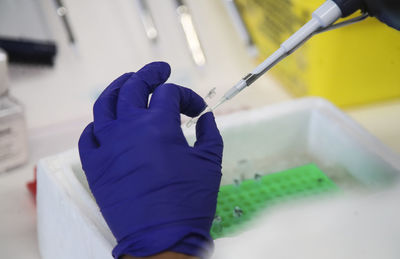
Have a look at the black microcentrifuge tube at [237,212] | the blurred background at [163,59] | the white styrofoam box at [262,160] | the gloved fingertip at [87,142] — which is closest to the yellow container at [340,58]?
the blurred background at [163,59]

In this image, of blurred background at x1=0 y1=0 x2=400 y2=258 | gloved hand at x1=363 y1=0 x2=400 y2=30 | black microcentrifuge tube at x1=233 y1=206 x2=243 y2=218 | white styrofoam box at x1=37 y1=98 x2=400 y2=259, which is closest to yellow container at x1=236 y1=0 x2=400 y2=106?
blurred background at x1=0 y1=0 x2=400 y2=258

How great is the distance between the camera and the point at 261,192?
2.49ft

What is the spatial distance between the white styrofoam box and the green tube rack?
0.03 meters

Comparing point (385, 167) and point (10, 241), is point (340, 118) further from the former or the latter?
point (10, 241)

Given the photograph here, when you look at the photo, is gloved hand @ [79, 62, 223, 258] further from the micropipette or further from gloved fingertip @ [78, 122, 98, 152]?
the micropipette

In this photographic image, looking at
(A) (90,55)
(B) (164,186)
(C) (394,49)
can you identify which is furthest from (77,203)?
(C) (394,49)

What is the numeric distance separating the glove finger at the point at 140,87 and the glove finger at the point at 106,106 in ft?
0.06

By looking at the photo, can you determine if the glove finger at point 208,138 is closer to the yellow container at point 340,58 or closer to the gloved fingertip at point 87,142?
the gloved fingertip at point 87,142

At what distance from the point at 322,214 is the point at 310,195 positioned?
0.19 metres

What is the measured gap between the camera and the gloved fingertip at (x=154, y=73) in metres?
0.59

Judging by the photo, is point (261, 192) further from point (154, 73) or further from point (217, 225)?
point (154, 73)

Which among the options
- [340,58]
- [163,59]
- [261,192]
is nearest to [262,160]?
[261,192]

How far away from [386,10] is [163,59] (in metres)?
0.70

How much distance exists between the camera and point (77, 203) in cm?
62
